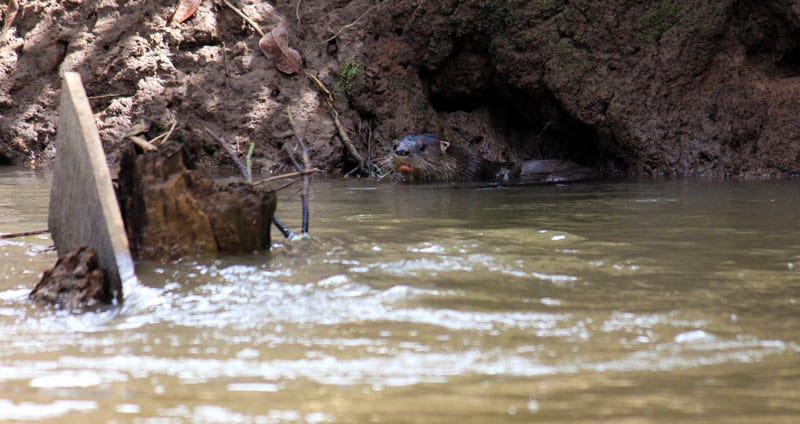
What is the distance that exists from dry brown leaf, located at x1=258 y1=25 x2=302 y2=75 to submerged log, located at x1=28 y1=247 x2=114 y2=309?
5440 mm

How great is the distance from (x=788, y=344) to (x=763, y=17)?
5430mm

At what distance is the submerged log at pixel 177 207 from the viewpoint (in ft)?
10.6

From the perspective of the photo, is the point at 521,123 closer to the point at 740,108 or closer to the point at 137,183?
the point at 740,108

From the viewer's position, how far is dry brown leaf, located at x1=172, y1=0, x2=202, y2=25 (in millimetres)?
8344

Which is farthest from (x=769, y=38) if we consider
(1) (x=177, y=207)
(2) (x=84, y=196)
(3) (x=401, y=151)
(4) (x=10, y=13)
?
(4) (x=10, y=13)

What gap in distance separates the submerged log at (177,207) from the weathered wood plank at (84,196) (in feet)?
0.63

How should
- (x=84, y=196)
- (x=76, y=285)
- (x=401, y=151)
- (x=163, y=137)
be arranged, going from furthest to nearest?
(x=401, y=151), (x=163, y=137), (x=84, y=196), (x=76, y=285)

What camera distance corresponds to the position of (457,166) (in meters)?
7.43

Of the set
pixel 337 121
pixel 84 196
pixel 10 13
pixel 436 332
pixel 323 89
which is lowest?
pixel 436 332

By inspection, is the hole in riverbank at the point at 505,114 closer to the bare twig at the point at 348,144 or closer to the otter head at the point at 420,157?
the otter head at the point at 420,157

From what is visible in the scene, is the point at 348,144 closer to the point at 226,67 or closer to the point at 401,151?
the point at 401,151

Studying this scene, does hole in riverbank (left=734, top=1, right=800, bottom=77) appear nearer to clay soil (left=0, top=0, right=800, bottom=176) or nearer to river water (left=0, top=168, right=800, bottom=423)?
clay soil (left=0, top=0, right=800, bottom=176)

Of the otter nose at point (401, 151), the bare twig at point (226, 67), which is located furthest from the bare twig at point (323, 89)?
the otter nose at point (401, 151)

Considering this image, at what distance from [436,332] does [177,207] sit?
1.44 metres
